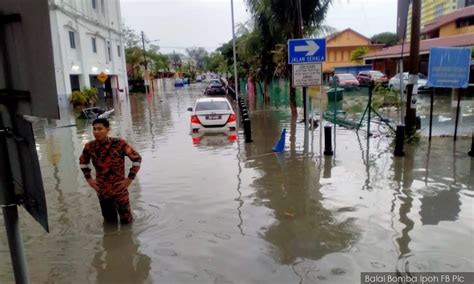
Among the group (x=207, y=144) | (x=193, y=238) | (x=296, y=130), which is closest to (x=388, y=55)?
(x=296, y=130)

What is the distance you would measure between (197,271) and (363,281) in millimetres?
1695

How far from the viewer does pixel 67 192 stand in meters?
7.73

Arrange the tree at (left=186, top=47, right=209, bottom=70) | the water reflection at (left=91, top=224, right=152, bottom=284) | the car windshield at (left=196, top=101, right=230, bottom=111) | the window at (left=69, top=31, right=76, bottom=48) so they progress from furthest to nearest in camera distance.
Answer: the tree at (left=186, top=47, right=209, bottom=70) < the window at (left=69, top=31, right=76, bottom=48) < the car windshield at (left=196, top=101, right=230, bottom=111) < the water reflection at (left=91, top=224, right=152, bottom=284)

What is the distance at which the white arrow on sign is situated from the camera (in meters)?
8.88

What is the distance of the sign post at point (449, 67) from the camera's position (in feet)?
33.7

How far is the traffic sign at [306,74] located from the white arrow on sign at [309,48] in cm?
27

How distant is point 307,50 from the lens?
29.3 ft

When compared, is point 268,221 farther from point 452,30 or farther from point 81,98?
point 452,30

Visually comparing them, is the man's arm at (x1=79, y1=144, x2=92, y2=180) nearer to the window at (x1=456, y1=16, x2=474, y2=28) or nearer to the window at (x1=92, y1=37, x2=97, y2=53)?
the window at (x1=92, y1=37, x2=97, y2=53)

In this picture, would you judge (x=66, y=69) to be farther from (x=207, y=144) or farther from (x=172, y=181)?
(x=172, y=181)

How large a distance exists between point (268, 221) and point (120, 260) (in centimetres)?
206

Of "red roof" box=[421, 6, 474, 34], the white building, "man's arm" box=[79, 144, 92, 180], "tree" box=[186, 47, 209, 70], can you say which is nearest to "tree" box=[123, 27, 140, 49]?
the white building

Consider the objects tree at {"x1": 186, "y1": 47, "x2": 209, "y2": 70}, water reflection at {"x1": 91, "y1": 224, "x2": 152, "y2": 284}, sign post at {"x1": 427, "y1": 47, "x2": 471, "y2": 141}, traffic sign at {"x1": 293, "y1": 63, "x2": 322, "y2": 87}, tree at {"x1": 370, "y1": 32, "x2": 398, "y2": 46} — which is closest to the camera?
water reflection at {"x1": 91, "y1": 224, "x2": 152, "y2": 284}

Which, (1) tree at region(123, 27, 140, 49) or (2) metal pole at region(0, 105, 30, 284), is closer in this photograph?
(2) metal pole at region(0, 105, 30, 284)
